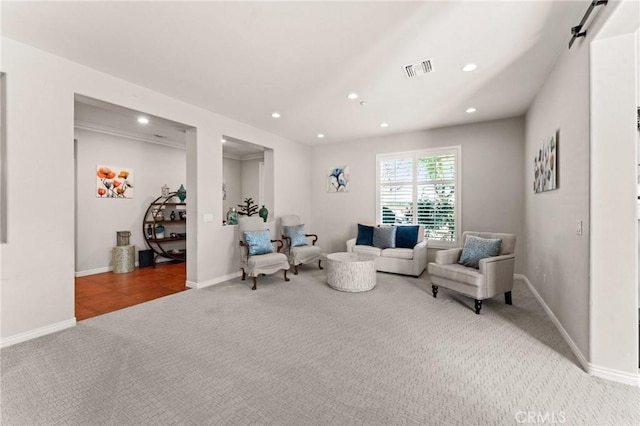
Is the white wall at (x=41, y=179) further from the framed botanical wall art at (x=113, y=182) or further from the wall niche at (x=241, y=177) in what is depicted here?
the wall niche at (x=241, y=177)

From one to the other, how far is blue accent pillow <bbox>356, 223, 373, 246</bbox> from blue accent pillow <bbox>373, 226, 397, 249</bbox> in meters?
0.13

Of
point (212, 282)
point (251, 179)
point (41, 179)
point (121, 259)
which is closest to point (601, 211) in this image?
point (212, 282)

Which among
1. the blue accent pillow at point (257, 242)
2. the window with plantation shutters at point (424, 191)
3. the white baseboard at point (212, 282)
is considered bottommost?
the white baseboard at point (212, 282)

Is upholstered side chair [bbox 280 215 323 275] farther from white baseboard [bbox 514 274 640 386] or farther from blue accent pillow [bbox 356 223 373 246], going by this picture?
white baseboard [bbox 514 274 640 386]

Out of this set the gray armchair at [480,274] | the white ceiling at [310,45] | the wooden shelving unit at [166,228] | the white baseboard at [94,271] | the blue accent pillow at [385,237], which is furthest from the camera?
the wooden shelving unit at [166,228]

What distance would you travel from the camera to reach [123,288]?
13.9 ft

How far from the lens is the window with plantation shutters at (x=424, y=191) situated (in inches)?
203

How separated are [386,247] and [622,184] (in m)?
3.40

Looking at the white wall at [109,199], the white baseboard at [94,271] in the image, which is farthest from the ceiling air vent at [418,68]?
the white baseboard at [94,271]

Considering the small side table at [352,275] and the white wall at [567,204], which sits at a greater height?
the white wall at [567,204]

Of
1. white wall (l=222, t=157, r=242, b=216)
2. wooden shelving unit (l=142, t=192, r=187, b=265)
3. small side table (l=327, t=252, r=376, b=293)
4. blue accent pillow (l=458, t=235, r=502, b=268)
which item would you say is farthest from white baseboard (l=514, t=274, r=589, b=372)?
white wall (l=222, t=157, r=242, b=216)

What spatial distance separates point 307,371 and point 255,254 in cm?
258

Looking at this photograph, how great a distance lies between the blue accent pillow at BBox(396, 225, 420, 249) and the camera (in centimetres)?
499

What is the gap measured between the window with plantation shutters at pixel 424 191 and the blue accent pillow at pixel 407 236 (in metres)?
0.43
